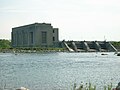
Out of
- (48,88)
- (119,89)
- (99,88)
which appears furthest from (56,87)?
(119,89)

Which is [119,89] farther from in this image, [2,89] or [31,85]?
[31,85]

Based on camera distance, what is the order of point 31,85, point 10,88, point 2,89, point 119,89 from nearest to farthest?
point 119,89
point 2,89
point 10,88
point 31,85

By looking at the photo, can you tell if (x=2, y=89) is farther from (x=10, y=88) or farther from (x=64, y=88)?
(x=64, y=88)

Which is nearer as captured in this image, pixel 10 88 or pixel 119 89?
pixel 119 89

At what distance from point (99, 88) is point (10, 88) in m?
8.39

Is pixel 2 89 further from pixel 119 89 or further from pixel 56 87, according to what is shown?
pixel 119 89

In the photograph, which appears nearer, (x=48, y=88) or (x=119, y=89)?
(x=119, y=89)

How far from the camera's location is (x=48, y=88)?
32375 mm

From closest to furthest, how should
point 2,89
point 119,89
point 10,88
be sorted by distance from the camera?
1. point 119,89
2. point 2,89
3. point 10,88

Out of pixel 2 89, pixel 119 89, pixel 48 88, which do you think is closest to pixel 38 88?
pixel 48 88

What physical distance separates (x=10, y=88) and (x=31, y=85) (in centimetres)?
352

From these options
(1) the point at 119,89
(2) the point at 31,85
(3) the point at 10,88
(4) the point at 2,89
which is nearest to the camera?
(1) the point at 119,89

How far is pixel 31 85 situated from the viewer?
1353 inches

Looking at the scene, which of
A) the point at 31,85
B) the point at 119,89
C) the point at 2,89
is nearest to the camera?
the point at 119,89
